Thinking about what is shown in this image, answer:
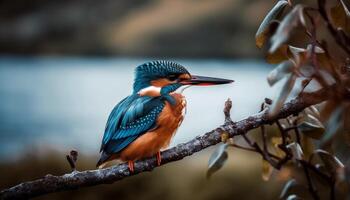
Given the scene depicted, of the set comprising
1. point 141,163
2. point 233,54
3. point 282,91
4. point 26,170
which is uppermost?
point 282,91

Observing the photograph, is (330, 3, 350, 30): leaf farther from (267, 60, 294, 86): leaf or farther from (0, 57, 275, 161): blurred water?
(0, 57, 275, 161): blurred water

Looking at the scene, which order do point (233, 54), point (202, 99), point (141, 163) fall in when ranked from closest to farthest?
1. point (141, 163)
2. point (202, 99)
3. point (233, 54)

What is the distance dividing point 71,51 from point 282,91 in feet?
24.6

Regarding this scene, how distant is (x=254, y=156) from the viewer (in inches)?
86.2

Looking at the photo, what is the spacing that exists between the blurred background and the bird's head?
94 cm

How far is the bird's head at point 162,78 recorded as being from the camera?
0.94 metres

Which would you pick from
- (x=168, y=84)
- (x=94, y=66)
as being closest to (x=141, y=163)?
(x=168, y=84)

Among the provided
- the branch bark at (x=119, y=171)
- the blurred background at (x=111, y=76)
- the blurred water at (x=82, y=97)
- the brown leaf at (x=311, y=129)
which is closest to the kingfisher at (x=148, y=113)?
the branch bark at (x=119, y=171)

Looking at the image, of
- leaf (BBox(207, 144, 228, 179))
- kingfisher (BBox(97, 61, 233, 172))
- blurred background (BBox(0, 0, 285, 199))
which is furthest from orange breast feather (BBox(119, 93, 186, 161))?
blurred background (BBox(0, 0, 285, 199))

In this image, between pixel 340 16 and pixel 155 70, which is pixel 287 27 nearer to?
pixel 340 16

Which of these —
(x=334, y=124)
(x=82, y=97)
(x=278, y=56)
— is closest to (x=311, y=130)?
(x=278, y=56)

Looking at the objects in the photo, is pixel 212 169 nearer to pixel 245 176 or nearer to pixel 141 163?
pixel 141 163

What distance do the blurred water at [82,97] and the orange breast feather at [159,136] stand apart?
228 cm

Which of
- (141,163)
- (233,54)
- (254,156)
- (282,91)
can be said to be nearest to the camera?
(282,91)
